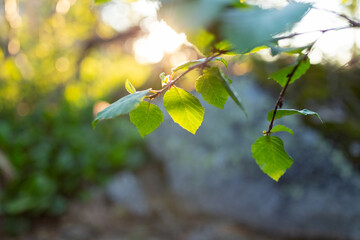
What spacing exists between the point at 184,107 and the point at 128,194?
10.3ft

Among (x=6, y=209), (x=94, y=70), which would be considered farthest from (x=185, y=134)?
(x=94, y=70)

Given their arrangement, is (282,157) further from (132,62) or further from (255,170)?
(132,62)

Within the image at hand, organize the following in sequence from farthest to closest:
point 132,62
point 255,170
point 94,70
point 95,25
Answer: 1. point 132,62
2. point 95,25
3. point 94,70
4. point 255,170

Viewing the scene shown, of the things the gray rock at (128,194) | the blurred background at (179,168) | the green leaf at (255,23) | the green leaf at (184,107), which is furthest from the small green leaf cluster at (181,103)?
the gray rock at (128,194)

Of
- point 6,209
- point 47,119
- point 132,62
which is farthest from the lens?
point 132,62

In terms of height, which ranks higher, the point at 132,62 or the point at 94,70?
the point at 132,62

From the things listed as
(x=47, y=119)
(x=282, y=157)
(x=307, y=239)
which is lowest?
(x=282, y=157)

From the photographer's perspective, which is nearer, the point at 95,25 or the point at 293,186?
the point at 293,186

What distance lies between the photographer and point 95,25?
646cm

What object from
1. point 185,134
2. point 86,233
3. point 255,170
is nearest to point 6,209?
point 86,233

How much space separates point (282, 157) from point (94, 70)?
5082 mm

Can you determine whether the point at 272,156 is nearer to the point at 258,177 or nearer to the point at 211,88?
the point at 211,88

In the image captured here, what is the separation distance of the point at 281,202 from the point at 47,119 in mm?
2802

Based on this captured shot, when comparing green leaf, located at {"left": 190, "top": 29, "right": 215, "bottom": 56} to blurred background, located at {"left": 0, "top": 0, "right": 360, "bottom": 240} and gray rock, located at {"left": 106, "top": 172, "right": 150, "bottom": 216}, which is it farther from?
gray rock, located at {"left": 106, "top": 172, "right": 150, "bottom": 216}
